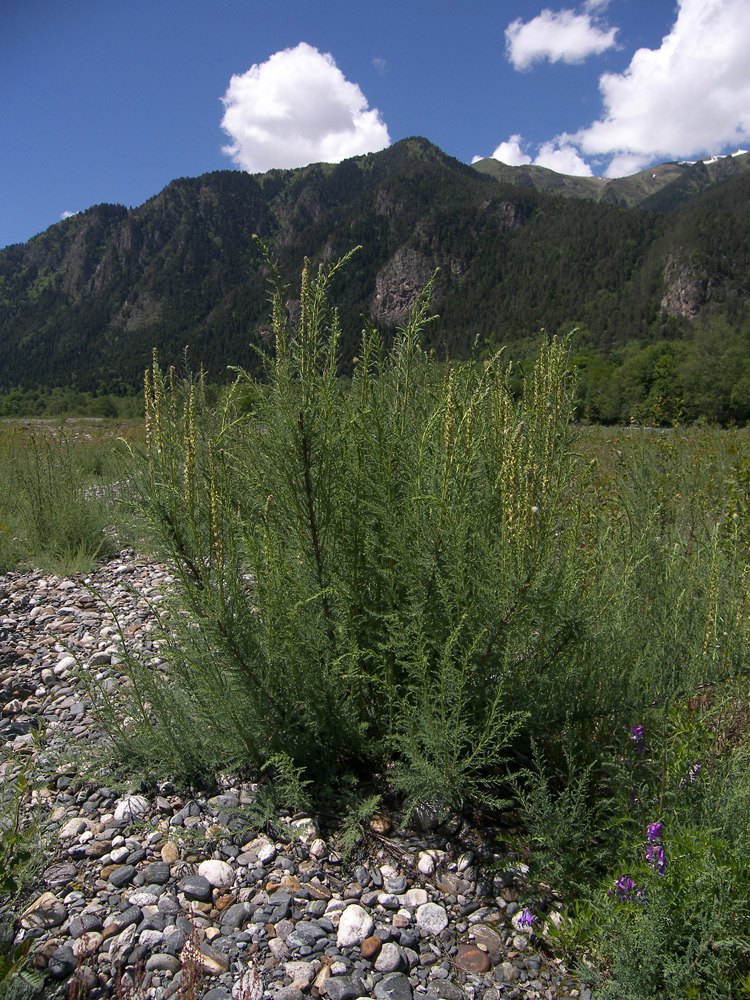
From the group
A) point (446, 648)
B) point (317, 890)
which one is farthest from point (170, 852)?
point (446, 648)

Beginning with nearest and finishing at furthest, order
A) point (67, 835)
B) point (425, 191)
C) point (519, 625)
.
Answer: point (519, 625) → point (67, 835) → point (425, 191)

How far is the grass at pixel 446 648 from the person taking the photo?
1844 mm

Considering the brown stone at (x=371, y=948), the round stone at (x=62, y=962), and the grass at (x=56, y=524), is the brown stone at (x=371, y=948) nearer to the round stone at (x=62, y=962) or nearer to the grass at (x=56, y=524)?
A: the round stone at (x=62, y=962)

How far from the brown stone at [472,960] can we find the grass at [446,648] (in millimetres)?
292

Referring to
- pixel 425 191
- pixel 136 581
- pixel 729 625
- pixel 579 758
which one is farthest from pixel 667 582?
pixel 425 191

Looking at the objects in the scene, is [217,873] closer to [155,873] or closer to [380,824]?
[155,873]

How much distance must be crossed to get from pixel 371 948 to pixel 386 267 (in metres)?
129

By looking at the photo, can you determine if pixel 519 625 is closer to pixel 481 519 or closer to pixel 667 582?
pixel 481 519

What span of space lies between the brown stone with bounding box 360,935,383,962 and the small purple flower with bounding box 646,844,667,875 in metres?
0.93

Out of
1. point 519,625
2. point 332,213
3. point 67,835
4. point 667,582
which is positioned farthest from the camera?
point 332,213

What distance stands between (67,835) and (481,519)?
7.16ft

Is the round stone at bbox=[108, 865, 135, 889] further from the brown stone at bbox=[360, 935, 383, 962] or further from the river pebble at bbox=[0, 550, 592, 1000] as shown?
the brown stone at bbox=[360, 935, 383, 962]

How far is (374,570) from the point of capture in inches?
96.1

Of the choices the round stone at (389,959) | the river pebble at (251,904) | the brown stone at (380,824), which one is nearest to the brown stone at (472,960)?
the river pebble at (251,904)
